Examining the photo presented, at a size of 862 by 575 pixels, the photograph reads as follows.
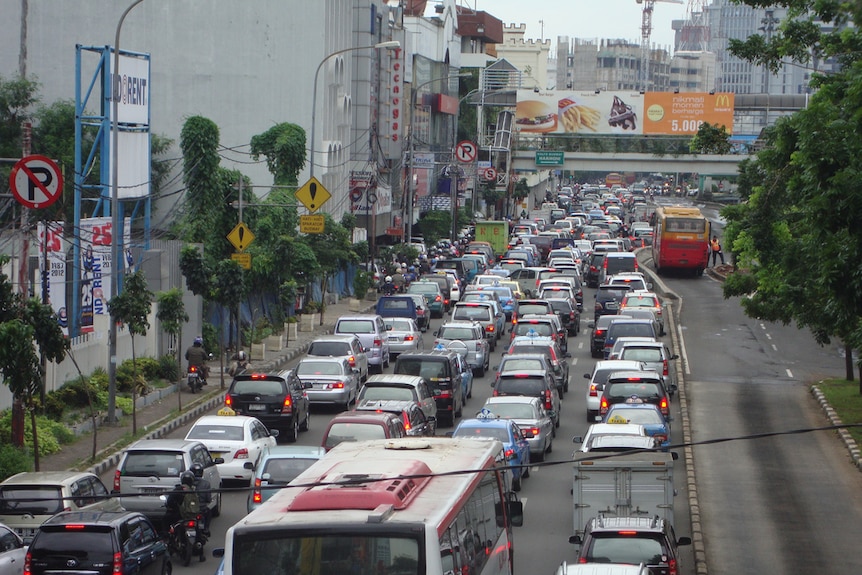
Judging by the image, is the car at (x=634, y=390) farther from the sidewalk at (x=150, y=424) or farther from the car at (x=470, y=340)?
the car at (x=470, y=340)

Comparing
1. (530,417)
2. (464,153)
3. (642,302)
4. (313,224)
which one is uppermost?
(464,153)

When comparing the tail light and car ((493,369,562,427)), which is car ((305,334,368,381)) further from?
the tail light

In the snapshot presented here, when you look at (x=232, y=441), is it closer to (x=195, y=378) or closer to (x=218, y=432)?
(x=218, y=432)

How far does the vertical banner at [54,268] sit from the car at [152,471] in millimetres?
10317

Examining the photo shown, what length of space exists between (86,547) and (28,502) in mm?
3261

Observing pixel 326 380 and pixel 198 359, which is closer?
pixel 326 380

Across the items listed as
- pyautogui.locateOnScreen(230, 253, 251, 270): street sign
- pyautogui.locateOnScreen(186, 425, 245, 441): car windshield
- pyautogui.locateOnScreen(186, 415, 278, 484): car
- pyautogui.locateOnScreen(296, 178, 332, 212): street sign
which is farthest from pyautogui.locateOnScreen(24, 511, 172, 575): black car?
pyautogui.locateOnScreen(296, 178, 332, 212): street sign

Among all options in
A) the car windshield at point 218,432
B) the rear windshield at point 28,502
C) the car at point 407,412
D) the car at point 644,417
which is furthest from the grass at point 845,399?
the rear windshield at point 28,502

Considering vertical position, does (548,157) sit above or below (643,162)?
above

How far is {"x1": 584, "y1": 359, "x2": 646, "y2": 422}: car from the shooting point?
3062 centimetres

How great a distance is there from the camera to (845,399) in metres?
34.5

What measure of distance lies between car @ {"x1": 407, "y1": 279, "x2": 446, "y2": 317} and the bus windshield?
41944mm

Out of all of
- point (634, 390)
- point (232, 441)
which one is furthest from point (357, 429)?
point (634, 390)

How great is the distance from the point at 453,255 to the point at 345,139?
30.1 ft
